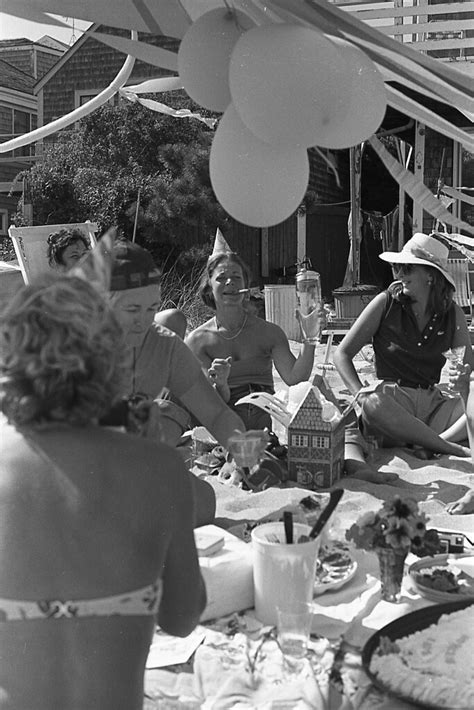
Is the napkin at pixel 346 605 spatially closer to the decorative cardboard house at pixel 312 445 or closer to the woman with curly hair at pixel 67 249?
the decorative cardboard house at pixel 312 445

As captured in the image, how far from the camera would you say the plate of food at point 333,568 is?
2176mm

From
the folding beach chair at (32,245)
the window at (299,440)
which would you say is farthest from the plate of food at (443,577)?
the folding beach chair at (32,245)

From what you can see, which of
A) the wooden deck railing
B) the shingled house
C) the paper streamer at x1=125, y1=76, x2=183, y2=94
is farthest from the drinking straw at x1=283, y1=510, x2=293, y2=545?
the shingled house

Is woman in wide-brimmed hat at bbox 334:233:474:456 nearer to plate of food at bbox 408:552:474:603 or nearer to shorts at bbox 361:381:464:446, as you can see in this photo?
shorts at bbox 361:381:464:446

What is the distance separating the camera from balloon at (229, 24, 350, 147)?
186cm

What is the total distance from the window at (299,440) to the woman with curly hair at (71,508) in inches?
95.4

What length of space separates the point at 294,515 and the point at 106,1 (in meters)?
1.56

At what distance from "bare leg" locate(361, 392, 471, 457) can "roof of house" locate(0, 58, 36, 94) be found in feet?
66.9

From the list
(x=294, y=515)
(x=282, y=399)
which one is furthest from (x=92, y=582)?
(x=282, y=399)

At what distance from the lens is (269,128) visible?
1914 millimetres

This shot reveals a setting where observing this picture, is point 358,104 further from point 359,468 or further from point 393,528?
point 359,468

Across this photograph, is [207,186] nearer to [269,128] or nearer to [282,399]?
[282,399]

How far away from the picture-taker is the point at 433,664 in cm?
175

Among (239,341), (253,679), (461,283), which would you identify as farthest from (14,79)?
(253,679)
